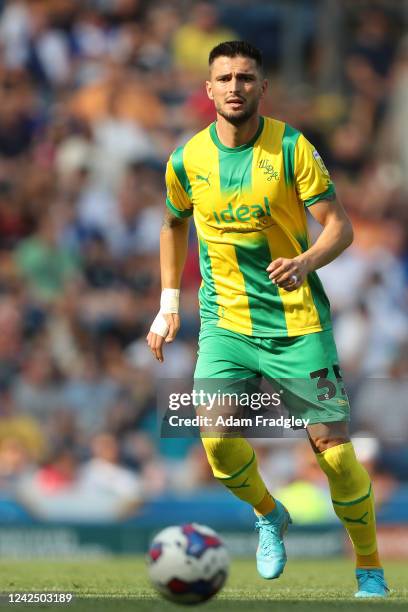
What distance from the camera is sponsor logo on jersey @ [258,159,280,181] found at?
690 cm

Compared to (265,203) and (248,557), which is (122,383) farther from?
(265,203)

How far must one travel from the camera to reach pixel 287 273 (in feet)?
21.2

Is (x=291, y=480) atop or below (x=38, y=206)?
below

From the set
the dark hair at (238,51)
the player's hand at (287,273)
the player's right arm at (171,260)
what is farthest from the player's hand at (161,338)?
the dark hair at (238,51)

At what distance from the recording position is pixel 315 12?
17719 mm

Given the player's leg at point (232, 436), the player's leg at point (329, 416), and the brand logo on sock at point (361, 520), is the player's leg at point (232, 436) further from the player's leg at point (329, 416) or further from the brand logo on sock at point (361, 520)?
the brand logo on sock at point (361, 520)

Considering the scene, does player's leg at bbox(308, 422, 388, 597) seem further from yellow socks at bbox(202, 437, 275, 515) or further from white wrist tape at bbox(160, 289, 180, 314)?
white wrist tape at bbox(160, 289, 180, 314)

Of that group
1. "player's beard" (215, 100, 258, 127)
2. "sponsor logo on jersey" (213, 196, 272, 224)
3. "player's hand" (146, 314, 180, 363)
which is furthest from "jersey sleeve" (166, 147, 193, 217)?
"player's hand" (146, 314, 180, 363)

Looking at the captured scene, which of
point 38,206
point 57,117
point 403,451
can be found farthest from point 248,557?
point 57,117

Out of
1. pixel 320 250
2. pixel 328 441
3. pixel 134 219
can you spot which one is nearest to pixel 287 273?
pixel 320 250

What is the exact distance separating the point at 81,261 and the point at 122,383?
1.60 m

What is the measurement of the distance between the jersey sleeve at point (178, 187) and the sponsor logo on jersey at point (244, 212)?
270 mm

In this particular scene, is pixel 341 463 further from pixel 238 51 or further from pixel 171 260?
pixel 238 51

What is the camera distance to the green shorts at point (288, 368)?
6926 millimetres
